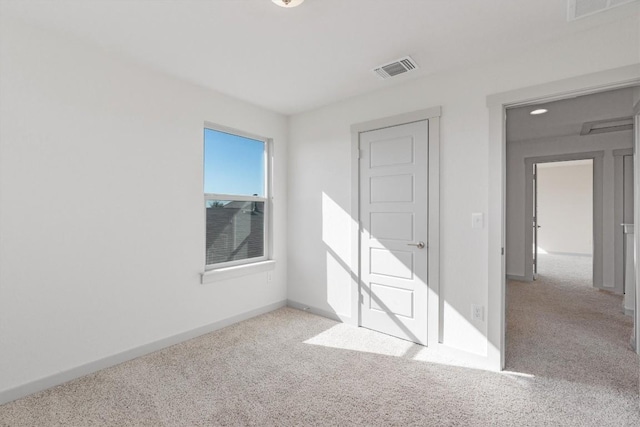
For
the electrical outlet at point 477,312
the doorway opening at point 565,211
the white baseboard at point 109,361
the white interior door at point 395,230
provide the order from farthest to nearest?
the doorway opening at point 565,211 < the white interior door at point 395,230 < the electrical outlet at point 477,312 < the white baseboard at point 109,361

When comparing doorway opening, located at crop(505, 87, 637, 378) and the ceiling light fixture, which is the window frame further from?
doorway opening, located at crop(505, 87, 637, 378)

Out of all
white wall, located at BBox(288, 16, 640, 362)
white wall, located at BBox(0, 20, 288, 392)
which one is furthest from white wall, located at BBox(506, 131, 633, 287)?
white wall, located at BBox(0, 20, 288, 392)

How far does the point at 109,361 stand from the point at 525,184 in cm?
658

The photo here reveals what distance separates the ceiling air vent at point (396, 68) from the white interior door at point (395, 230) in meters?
0.50

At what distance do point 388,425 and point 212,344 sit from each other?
1813mm

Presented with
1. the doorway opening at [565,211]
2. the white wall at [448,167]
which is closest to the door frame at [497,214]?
the white wall at [448,167]

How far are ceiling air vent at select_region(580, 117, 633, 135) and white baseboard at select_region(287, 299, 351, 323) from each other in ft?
14.2

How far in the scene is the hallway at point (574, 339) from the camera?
2.29 metres

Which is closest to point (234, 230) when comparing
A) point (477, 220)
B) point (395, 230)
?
point (395, 230)

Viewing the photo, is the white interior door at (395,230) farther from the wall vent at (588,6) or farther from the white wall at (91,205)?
the white wall at (91,205)

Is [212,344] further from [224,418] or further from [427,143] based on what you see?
[427,143]

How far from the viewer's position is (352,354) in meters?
2.74

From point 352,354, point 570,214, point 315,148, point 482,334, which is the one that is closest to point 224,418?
point 352,354

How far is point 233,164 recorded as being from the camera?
3574mm
